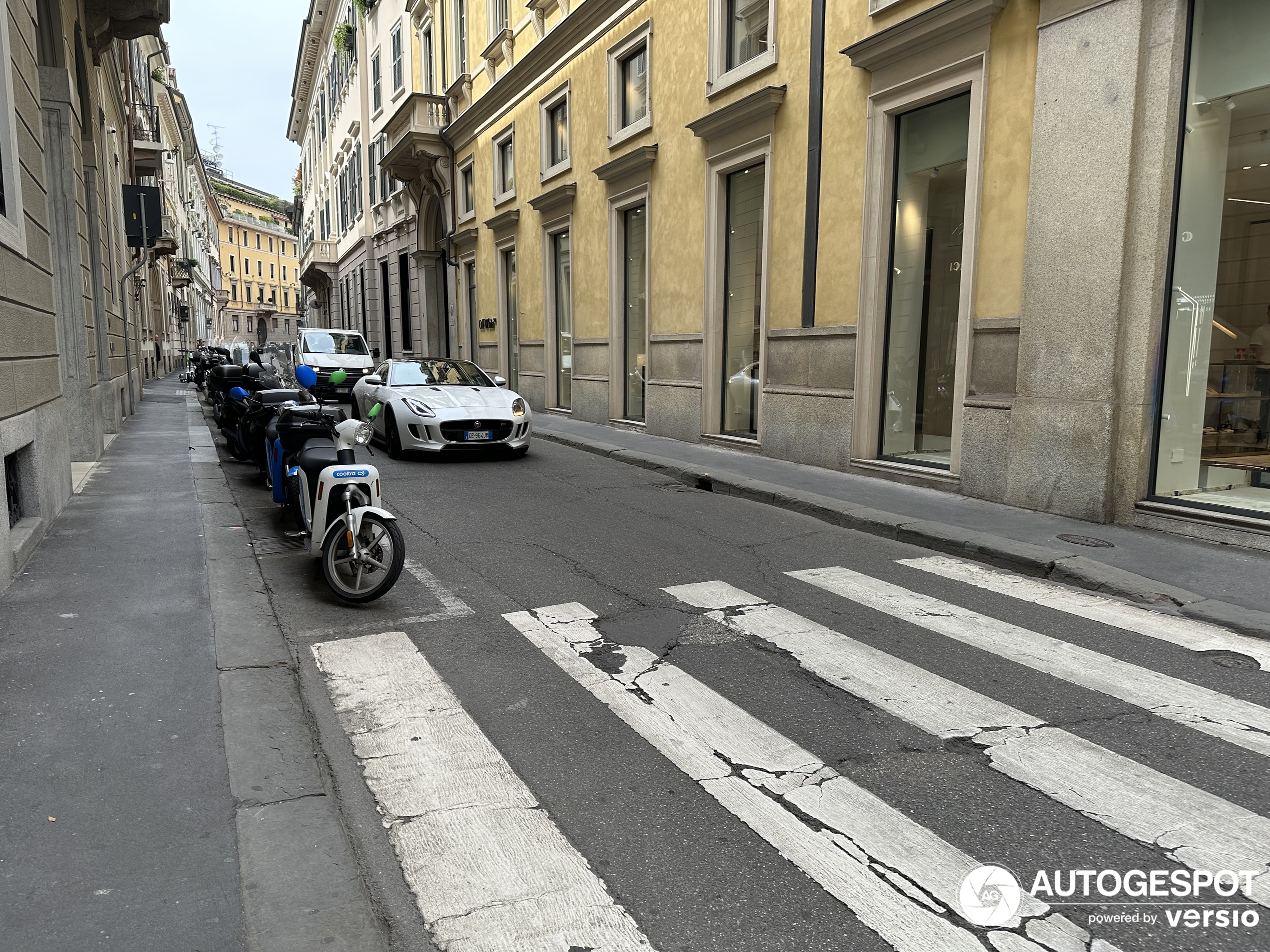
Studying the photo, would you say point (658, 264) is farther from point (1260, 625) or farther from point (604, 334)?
point (1260, 625)

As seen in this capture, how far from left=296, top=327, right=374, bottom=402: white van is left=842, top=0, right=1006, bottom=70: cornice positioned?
13.8 m

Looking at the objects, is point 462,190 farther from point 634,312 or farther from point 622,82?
point 634,312

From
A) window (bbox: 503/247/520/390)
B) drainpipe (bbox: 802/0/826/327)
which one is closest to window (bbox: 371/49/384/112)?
window (bbox: 503/247/520/390)

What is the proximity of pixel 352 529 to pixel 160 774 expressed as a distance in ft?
7.12

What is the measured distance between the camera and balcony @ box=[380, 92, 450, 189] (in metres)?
23.0

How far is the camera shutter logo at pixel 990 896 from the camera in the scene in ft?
7.52

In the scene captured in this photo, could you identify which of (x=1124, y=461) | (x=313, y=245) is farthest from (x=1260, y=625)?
(x=313, y=245)

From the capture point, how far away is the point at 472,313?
77.6 ft

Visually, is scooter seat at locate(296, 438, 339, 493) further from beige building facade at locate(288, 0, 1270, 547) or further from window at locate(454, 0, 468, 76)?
window at locate(454, 0, 468, 76)

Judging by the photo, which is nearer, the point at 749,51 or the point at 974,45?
the point at 974,45

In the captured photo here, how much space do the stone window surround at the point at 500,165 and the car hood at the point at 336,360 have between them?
529cm

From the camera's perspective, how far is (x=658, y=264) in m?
14.0

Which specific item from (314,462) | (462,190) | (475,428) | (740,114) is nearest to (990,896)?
(314,462)

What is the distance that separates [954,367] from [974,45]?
10.2 ft
